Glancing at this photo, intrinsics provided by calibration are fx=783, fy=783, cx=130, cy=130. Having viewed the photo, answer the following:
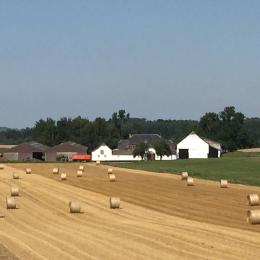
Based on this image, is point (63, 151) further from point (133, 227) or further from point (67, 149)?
point (133, 227)

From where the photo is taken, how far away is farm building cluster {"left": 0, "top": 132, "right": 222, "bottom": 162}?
162 metres

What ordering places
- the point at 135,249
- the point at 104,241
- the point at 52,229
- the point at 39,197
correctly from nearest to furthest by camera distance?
the point at 135,249, the point at 104,241, the point at 52,229, the point at 39,197

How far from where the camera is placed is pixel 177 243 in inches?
725

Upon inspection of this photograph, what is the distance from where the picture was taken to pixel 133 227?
2262cm

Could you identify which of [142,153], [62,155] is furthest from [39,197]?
[62,155]

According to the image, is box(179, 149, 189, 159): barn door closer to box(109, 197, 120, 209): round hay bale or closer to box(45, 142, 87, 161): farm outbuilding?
box(45, 142, 87, 161): farm outbuilding

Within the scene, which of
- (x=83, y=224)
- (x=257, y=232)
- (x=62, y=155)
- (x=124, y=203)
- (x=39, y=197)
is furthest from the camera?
(x=62, y=155)

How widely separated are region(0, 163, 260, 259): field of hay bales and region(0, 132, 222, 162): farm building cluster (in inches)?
4645

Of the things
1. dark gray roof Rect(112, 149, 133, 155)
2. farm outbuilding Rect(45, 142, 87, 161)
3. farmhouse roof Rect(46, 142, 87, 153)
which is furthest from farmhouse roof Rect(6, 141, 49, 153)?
dark gray roof Rect(112, 149, 133, 155)

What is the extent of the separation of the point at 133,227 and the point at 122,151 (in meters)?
159

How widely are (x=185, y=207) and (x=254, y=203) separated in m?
2.68

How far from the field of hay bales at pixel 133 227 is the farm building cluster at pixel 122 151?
Answer: 4645 inches

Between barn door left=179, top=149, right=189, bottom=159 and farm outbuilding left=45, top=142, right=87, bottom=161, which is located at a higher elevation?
farm outbuilding left=45, top=142, right=87, bottom=161

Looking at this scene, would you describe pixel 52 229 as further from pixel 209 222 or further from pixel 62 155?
pixel 62 155
